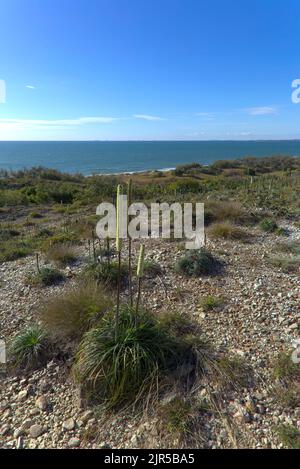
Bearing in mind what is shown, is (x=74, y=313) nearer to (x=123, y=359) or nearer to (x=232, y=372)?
(x=123, y=359)

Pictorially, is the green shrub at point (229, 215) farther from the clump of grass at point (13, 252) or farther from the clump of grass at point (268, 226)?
the clump of grass at point (13, 252)

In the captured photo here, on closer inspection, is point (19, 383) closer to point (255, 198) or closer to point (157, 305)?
point (157, 305)

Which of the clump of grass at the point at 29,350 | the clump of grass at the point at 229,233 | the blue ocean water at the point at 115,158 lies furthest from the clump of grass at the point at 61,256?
the blue ocean water at the point at 115,158

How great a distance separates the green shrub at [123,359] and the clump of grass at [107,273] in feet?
5.19

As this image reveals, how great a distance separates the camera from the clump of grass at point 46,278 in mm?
4922

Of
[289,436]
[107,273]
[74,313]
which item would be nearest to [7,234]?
[107,273]

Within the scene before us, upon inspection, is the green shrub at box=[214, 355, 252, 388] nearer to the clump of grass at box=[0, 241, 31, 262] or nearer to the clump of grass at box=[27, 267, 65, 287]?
the clump of grass at box=[27, 267, 65, 287]

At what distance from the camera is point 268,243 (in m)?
6.23

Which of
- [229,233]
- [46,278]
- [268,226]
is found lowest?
[46,278]

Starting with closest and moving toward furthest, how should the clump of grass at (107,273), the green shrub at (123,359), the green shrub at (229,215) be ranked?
the green shrub at (123,359)
the clump of grass at (107,273)
the green shrub at (229,215)

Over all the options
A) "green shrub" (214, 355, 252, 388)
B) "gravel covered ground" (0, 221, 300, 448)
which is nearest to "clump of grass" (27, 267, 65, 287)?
"gravel covered ground" (0, 221, 300, 448)

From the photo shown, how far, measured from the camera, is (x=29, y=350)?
3.15 m

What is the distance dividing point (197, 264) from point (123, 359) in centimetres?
261

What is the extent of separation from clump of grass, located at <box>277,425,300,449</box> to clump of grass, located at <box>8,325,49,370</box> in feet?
7.71
